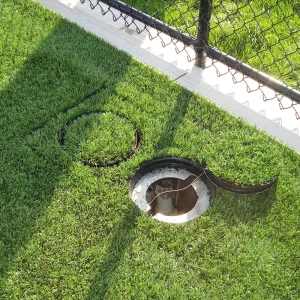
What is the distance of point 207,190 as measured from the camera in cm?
351

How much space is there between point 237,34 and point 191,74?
0.65 meters

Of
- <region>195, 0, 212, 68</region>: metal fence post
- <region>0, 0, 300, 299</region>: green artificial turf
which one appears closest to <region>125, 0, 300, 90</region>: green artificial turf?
<region>195, 0, 212, 68</region>: metal fence post

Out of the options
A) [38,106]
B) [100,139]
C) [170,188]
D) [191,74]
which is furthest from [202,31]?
[38,106]

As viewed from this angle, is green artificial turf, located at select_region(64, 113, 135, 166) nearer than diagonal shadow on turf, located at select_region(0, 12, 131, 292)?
No

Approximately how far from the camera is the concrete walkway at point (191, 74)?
3.89 metres

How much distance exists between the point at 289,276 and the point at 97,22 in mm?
2937

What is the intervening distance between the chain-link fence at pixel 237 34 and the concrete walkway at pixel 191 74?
53mm

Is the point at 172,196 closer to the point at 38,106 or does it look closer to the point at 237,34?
the point at 38,106

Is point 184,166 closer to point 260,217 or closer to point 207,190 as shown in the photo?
point 207,190

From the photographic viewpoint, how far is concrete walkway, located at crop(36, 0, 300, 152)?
3.89 meters

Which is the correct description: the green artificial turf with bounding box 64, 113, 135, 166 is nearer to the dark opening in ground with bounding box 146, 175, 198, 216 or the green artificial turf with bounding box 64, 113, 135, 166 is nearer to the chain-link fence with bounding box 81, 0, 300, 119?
the dark opening in ground with bounding box 146, 175, 198, 216

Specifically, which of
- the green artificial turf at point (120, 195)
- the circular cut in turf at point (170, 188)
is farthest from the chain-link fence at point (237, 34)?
the circular cut in turf at point (170, 188)

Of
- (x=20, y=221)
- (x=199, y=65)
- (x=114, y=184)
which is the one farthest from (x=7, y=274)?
(x=199, y=65)

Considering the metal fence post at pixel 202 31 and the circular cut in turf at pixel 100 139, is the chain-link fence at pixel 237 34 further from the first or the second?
the circular cut in turf at pixel 100 139
